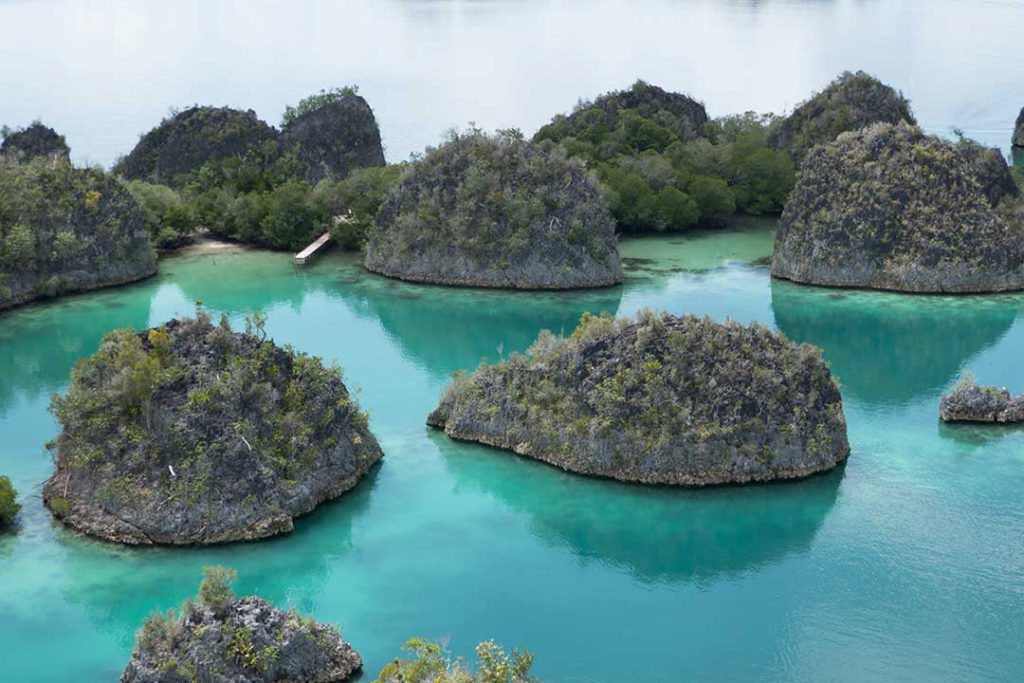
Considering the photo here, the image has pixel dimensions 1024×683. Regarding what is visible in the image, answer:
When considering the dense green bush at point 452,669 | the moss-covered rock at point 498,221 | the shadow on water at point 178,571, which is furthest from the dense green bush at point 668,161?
the dense green bush at point 452,669

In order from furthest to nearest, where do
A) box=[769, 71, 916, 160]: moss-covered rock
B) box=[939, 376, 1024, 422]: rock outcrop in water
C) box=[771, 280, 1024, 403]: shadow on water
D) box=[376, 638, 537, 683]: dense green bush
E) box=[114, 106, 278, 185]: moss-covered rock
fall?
box=[114, 106, 278, 185]: moss-covered rock < box=[769, 71, 916, 160]: moss-covered rock < box=[771, 280, 1024, 403]: shadow on water < box=[939, 376, 1024, 422]: rock outcrop in water < box=[376, 638, 537, 683]: dense green bush

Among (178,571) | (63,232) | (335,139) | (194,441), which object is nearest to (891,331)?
(194,441)

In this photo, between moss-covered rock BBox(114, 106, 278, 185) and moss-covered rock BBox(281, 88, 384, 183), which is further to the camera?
moss-covered rock BBox(281, 88, 384, 183)

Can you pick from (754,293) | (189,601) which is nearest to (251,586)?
(189,601)

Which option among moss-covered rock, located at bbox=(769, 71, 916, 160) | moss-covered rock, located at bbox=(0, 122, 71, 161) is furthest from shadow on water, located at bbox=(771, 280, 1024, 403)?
moss-covered rock, located at bbox=(0, 122, 71, 161)

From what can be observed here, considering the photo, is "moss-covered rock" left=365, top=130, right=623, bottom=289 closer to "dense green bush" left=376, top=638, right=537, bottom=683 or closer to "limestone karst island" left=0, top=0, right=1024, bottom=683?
"limestone karst island" left=0, top=0, right=1024, bottom=683

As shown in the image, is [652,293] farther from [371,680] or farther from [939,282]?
[371,680]

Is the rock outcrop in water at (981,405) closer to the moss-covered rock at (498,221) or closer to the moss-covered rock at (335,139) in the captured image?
the moss-covered rock at (498,221)
